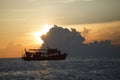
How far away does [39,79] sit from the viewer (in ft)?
285

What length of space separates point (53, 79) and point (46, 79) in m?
1.98

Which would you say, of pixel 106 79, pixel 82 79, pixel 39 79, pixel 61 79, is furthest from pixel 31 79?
pixel 106 79

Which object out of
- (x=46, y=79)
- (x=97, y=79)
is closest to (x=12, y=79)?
(x=46, y=79)

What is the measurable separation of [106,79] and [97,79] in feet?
7.25

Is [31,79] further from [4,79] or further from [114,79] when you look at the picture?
[114,79]

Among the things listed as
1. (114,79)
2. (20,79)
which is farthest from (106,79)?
(20,79)

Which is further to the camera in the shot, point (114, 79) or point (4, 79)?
point (4, 79)

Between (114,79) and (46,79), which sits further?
(46,79)

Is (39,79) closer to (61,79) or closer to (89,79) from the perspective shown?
(61,79)

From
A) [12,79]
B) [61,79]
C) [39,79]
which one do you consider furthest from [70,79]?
[12,79]

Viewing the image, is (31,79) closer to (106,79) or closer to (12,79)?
(12,79)

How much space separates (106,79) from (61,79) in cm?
1139

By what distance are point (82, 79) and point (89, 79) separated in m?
2.14

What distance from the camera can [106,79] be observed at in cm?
8300
